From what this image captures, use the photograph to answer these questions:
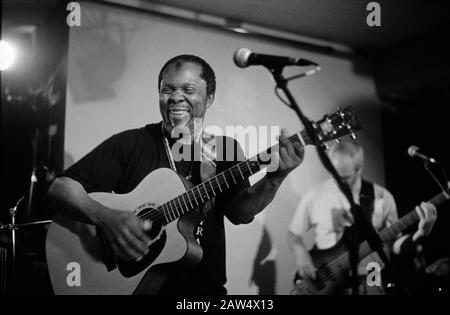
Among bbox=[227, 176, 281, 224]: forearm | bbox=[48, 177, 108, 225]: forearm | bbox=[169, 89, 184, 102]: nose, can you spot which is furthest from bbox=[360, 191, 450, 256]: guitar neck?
bbox=[48, 177, 108, 225]: forearm

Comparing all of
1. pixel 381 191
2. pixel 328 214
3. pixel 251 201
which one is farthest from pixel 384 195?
pixel 251 201

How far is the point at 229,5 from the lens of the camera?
244 cm

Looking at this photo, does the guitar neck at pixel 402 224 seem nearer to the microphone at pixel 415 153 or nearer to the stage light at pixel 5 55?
the microphone at pixel 415 153

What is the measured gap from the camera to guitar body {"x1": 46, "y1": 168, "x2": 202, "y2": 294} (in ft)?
6.14

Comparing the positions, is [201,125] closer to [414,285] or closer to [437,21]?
[414,285]

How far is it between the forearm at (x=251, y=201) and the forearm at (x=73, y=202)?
57 cm

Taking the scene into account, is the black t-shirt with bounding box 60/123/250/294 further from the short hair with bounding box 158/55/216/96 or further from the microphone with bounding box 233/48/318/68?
the microphone with bounding box 233/48/318/68

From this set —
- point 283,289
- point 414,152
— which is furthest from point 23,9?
point 414,152

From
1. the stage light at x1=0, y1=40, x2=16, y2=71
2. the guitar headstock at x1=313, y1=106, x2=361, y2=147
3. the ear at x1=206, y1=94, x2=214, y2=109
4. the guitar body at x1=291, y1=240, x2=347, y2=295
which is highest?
the stage light at x1=0, y1=40, x2=16, y2=71

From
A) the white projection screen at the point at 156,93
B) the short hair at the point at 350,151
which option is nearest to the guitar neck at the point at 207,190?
the white projection screen at the point at 156,93

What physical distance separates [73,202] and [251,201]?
30.6 inches

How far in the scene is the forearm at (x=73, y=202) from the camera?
6.34 ft

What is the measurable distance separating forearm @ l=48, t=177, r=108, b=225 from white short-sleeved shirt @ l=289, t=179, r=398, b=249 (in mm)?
995

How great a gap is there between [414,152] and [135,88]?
155cm
